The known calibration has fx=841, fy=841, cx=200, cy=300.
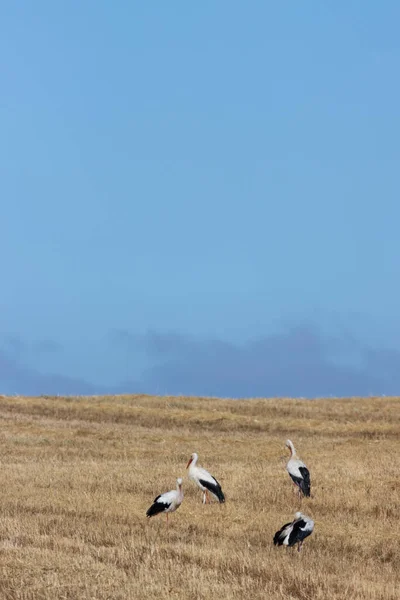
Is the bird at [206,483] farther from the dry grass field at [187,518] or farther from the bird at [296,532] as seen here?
the bird at [296,532]

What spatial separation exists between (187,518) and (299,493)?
3134 mm

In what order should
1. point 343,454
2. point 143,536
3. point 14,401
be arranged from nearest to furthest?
1. point 143,536
2. point 343,454
3. point 14,401

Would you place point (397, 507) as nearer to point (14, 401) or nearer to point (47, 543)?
point (47, 543)

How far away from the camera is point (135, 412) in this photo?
138ft

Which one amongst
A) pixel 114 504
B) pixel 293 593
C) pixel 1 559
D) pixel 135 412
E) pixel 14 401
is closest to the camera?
pixel 293 593

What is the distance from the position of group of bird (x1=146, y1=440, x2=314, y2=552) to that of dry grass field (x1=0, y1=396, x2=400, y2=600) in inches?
8.9

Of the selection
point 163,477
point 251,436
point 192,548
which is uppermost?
point 251,436

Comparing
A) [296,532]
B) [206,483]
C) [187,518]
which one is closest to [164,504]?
[187,518]

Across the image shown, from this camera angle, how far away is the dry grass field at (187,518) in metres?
10.2

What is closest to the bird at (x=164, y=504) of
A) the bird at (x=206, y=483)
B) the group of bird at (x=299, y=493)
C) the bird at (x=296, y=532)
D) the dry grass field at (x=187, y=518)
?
the group of bird at (x=299, y=493)

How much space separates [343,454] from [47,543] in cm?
1463

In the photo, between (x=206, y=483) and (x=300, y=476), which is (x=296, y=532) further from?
(x=300, y=476)

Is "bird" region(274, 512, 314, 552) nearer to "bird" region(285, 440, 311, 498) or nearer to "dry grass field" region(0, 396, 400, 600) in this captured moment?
"dry grass field" region(0, 396, 400, 600)

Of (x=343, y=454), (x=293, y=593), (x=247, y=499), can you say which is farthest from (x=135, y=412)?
(x=293, y=593)
